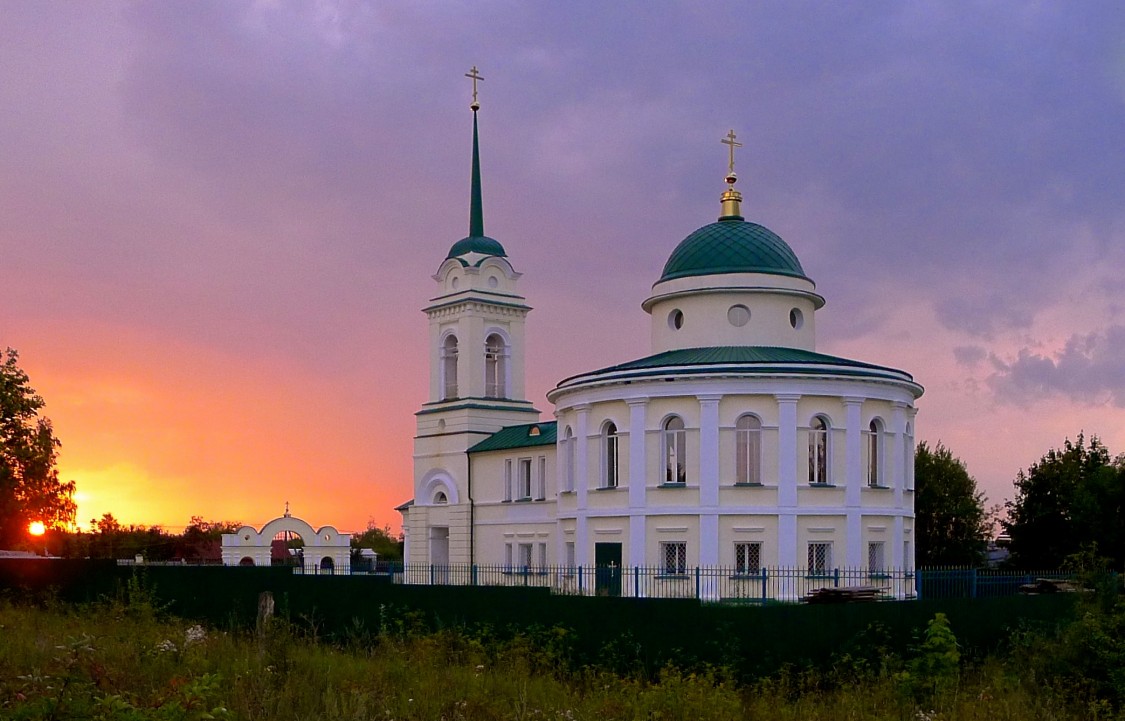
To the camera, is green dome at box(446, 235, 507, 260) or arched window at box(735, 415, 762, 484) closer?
arched window at box(735, 415, 762, 484)

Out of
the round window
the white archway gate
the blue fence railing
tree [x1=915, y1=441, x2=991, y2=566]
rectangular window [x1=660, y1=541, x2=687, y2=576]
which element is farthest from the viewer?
tree [x1=915, y1=441, x2=991, y2=566]

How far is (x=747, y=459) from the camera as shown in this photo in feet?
114

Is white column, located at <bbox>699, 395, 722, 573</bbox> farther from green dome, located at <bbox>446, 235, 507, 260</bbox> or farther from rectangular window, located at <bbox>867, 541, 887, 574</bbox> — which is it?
green dome, located at <bbox>446, 235, 507, 260</bbox>

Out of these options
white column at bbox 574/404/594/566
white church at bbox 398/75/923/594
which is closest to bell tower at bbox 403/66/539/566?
white church at bbox 398/75/923/594

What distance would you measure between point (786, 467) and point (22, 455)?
68.5 feet

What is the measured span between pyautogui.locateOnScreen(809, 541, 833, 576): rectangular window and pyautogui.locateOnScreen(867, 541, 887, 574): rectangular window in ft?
4.51

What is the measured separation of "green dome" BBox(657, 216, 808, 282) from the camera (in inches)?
1520

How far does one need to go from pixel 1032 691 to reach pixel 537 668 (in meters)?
6.81

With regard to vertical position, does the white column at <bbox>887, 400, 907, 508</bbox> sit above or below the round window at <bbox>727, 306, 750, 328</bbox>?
below

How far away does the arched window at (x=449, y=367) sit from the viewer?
5119 centimetres

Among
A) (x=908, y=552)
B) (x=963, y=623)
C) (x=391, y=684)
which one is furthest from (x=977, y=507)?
(x=391, y=684)

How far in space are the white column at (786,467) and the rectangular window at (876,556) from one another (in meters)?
2.77

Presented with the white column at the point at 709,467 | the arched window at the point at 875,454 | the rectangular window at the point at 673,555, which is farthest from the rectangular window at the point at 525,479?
the arched window at the point at 875,454

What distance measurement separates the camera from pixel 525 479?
4522 centimetres
